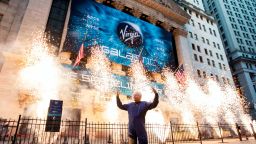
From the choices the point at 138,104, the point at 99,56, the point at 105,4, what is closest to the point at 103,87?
the point at 99,56

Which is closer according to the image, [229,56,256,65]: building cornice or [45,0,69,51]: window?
[45,0,69,51]: window

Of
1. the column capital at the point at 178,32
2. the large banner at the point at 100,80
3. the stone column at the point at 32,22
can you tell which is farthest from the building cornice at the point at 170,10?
the stone column at the point at 32,22

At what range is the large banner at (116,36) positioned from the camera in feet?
75.8

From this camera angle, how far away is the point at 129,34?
90.2ft

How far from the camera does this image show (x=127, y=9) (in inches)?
1259

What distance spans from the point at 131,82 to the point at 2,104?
13738 millimetres

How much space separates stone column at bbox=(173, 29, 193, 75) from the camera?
3262 centimetres

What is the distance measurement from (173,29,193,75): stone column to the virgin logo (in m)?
9.24

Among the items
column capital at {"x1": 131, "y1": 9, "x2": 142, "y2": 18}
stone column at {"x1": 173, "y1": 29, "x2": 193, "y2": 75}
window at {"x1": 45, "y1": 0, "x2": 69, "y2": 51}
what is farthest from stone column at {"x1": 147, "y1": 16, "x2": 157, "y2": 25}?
window at {"x1": 45, "y1": 0, "x2": 69, "y2": 51}

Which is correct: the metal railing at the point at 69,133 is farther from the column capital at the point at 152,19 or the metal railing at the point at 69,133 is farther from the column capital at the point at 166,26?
the column capital at the point at 152,19

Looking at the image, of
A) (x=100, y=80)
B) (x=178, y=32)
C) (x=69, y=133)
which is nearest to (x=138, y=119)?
(x=69, y=133)

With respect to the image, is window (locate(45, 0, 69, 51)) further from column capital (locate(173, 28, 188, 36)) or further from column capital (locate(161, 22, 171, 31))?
column capital (locate(173, 28, 188, 36))

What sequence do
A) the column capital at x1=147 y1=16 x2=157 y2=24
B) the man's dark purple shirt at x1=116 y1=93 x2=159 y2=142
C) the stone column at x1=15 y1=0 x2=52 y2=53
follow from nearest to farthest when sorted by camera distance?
1. the man's dark purple shirt at x1=116 y1=93 x2=159 y2=142
2. the stone column at x1=15 y1=0 x2=52 y2=53
3. the column capital at x1=147 y1=16 x2=157 y2=24

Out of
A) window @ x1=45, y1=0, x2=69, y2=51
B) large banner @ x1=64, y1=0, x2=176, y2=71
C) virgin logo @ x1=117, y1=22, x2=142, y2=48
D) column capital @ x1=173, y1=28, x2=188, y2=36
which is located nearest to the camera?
window @ x1=45, y1=0, x2=69, y2=51
